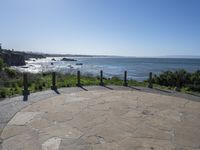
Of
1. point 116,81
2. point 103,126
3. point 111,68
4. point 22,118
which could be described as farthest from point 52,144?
point 111,68

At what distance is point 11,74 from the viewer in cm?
1888

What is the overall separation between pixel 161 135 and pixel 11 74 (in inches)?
697

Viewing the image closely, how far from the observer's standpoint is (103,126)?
4.74m

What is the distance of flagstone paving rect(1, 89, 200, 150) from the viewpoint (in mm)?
3781

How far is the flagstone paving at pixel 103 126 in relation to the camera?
378 centimetres

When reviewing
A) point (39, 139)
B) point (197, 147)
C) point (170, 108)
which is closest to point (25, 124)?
point (39, 139)

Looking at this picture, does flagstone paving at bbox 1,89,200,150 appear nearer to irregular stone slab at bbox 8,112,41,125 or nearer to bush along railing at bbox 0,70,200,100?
irregular stone slab at bbox 8,112,41,125

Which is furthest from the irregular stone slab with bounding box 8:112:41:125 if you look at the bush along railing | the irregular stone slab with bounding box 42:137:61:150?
the bush along railing

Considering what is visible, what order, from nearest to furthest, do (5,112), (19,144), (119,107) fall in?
(19,144) → (5,112) → (119,107)

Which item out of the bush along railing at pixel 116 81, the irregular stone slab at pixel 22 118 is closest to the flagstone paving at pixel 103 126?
the irregular stone slab at pixel 22 118

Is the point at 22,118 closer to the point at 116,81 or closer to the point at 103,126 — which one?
the point at 103,126

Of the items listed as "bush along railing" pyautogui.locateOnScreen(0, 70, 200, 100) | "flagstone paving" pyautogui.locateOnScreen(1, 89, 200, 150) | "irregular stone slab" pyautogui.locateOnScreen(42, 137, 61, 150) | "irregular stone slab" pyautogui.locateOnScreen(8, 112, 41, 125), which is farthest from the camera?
"bush along railing" pyautogui.locateOnScreen(0, 70, 200, 100)

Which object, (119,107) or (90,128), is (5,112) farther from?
(119,107)

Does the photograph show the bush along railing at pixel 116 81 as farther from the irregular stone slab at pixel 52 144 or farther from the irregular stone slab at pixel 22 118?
the irregular stone slab at pixel 52 144
